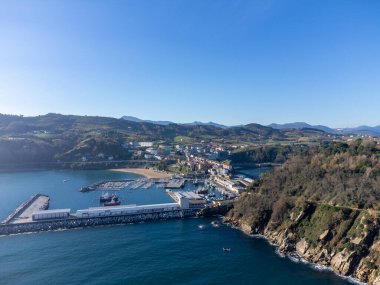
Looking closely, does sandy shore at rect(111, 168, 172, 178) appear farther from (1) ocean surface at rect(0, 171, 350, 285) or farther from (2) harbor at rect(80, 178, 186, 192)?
(1) ocean surface at rect(0, 171, 350, 285)

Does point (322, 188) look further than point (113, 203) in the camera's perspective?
No

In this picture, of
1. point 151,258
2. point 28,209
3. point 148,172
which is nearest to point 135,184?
point 148,172

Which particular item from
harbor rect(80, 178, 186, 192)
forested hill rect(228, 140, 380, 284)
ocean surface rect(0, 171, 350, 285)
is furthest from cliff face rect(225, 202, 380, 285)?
harbor rect(80, 178, 186, 192)

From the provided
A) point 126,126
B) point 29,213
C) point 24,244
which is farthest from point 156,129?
point 24,244

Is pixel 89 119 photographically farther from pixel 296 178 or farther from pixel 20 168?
pixel 296 178

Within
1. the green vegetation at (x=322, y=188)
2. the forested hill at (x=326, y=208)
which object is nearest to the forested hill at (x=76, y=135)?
the green vegetation at (x=322, y=188)

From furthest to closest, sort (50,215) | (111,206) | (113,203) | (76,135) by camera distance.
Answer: (76,135)
(113,203)
(111,206)
(50,215)

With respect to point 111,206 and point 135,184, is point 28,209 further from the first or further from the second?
point 135,184
